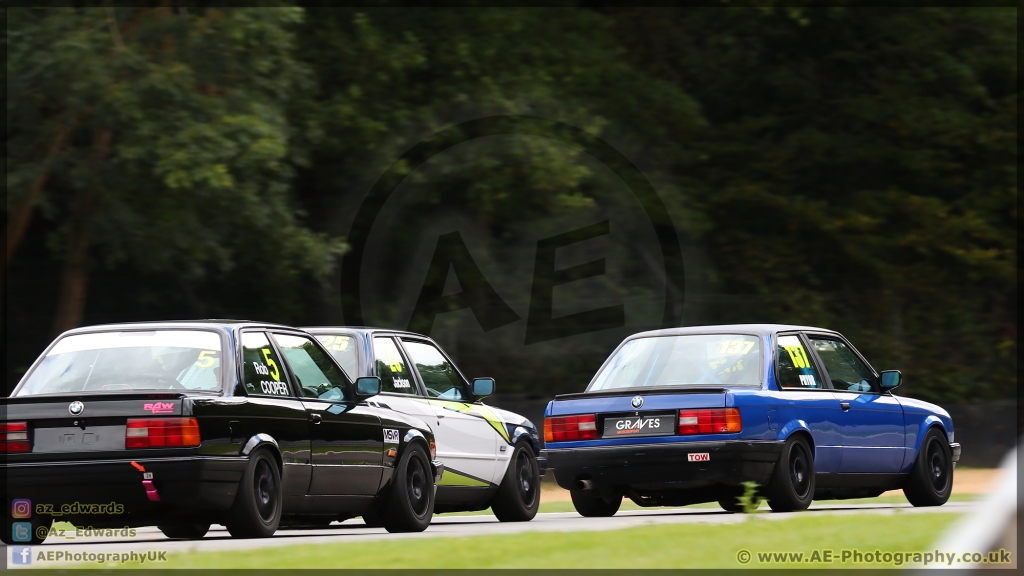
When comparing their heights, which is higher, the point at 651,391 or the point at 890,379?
the point at 890,379

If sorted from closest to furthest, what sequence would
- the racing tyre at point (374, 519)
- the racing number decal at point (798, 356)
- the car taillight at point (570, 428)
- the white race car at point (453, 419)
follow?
the racing tyre at point (374, 519)
the car taillight at point (570, 428)
the white race car at point (453, 419)
the racing number decal at point (798, 356)

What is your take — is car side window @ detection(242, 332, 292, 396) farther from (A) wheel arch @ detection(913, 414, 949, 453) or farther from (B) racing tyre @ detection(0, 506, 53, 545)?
(A) wheel arch @ detection(913, 414, 949, 453)

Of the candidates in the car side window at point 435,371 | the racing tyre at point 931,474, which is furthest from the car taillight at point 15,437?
the racing tyre at point 931,474

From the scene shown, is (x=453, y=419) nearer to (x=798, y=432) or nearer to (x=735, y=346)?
(x=735, y=346)

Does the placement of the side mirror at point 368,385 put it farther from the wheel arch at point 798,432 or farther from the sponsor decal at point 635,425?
the wheel arch at point 798,432

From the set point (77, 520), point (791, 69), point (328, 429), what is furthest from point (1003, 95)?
point (77, 520)

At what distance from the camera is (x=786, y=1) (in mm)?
25406

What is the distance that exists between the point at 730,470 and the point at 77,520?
4795 mm

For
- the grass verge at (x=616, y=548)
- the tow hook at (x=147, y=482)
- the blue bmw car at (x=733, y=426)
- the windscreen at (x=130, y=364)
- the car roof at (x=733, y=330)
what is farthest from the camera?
the car roof at (x=733, y=330)

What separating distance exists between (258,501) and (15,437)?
1532 mm

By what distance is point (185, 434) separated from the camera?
873 cm

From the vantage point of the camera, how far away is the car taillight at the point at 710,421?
36.4 ft

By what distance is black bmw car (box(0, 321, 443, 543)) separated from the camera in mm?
8734

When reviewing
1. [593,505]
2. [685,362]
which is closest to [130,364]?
[593,505]
